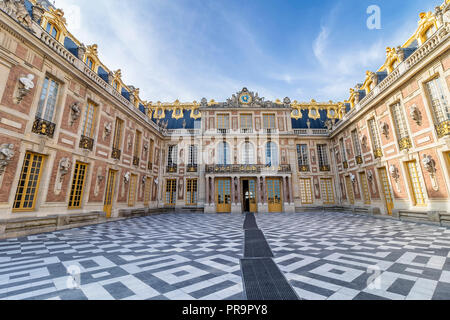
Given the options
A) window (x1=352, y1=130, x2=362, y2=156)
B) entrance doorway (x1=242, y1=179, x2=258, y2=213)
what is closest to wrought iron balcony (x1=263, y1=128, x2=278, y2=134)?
entrance doorway (x1=242, y1=179, x2=258, y2=213)

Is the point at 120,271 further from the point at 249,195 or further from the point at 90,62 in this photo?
the point at 249,195

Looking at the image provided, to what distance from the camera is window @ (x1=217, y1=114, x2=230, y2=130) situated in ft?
68.2

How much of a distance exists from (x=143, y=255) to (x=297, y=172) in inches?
702

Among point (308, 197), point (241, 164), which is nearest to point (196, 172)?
point (241, 164)

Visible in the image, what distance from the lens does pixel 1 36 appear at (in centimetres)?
694

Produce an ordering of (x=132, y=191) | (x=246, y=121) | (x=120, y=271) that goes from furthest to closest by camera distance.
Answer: (x=246, y=121) → (x=132, y=191) → (x=120, y=271)

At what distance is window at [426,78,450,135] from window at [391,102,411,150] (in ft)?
5.67

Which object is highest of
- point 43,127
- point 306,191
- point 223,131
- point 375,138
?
point 223,131

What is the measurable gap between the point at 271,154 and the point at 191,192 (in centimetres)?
924

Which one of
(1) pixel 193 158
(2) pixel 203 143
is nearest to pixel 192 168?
(1) pixel 193 158

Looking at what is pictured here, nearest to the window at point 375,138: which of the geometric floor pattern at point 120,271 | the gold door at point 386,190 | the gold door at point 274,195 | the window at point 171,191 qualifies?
the gold door at point 386,190

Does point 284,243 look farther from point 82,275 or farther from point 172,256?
point 82,275

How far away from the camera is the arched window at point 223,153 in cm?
1977

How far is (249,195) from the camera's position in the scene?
63.8ft
